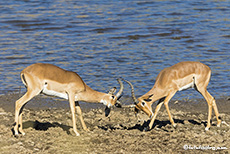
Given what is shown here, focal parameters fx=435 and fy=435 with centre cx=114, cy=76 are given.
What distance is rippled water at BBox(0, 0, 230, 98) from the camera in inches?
523

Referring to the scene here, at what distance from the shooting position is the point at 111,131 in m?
8.64

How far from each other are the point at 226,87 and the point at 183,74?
3.35 meters

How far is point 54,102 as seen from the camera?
1105 cm

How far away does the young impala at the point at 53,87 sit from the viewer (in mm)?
8141

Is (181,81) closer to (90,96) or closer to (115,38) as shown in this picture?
(90,96)

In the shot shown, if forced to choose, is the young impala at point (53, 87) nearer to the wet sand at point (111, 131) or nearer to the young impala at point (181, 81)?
the wet sand at point (111, 131)

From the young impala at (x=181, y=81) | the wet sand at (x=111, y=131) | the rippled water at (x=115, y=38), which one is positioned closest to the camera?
the wet sand at (x=111, y=131)

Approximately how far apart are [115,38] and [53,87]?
9.49 metres

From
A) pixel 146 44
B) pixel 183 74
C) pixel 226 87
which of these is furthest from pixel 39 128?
pixel 146 44

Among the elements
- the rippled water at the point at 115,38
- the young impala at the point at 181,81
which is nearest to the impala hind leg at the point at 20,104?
the young impala at the point at 181,81

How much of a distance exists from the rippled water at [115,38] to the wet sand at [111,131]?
1.40m

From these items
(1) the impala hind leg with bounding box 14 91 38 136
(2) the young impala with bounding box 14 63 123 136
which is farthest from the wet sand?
(2) the young impala with bounding box 14 63 123 136

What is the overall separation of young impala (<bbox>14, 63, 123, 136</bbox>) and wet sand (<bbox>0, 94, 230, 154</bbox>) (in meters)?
0.43

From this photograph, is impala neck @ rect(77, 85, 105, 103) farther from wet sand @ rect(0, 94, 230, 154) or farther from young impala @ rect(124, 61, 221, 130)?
young impala @ rect(124, 61, 221, 130)
